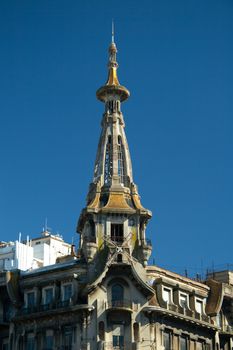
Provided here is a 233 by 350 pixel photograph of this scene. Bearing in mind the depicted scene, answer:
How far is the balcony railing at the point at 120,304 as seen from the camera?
85625 millimetres

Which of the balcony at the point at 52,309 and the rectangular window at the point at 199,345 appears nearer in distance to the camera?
the balcony at the point at 52,309

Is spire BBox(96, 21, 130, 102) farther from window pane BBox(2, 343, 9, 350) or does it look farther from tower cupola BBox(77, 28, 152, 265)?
window pane BBox(2, 343, 9, 350)

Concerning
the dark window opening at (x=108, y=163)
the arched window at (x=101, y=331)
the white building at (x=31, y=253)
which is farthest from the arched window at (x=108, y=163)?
the white building at (x=31, y=253)

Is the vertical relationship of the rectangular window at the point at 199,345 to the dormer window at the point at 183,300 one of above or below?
below

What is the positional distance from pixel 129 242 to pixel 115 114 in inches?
699

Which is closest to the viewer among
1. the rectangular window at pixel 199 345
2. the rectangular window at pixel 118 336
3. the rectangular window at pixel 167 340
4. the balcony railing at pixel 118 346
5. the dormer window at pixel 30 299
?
the balcony railing at pixel 118 346

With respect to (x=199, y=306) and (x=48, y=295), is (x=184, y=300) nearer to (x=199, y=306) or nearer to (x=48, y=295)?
(x=199, y=306)

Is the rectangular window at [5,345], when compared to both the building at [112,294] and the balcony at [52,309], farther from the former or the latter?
the balcony at [52,309]

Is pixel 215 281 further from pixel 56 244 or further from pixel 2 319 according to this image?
pixel 56 244

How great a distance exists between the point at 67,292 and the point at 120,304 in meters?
6.34

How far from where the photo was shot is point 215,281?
9738 cm

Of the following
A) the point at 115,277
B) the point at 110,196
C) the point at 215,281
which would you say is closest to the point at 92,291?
the point at 115,277

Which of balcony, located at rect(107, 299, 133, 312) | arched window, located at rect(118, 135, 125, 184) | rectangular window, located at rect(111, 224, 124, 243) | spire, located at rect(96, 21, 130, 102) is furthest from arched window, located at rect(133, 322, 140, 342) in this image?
spire, located at rect(96, 21, 130, 102)

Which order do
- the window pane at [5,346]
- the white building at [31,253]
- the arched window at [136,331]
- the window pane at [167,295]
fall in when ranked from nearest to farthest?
the arched window at [136,331], the window pane at [167,295], the window pane at [5,346], the white building at [31,253]
